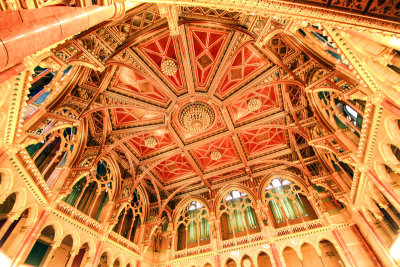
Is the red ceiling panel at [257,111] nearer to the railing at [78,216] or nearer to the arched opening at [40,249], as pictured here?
the railing at [78,216]

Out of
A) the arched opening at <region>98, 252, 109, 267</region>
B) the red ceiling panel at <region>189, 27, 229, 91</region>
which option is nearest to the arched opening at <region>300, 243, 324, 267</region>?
the red ceiling panel at <region>189, 27, 229, 91</region>

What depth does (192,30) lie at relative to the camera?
410 inches

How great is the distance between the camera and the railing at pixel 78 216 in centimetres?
990

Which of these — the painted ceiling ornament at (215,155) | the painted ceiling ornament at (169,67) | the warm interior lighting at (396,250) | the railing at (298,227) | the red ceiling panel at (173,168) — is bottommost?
the warm interior lighting at (396,250)

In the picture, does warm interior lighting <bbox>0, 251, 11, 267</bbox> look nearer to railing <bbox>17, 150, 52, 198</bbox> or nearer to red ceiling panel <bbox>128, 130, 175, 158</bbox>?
railing <bbox>17, 150, 52, 198</bbox>

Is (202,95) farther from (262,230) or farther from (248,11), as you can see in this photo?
(262,230)

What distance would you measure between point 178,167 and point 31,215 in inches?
378

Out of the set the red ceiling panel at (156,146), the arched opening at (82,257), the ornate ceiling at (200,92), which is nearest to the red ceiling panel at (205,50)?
the ornate ceiling at (200,92)

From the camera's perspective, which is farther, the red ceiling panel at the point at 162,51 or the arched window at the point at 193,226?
the arched window at the point at 193,226

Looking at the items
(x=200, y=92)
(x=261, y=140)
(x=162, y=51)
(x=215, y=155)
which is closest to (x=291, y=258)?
(x=261, y=140)

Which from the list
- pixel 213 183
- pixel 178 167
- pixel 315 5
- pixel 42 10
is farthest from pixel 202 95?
pixel 42 10

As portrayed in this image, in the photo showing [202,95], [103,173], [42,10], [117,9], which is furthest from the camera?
[103,173]

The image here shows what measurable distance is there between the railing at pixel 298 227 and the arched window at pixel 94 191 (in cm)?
1144

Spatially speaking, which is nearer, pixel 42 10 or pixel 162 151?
pixel 42 10
